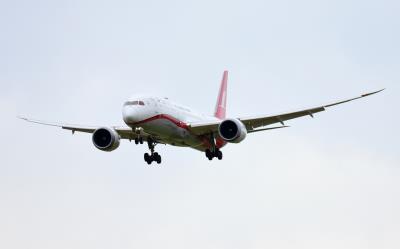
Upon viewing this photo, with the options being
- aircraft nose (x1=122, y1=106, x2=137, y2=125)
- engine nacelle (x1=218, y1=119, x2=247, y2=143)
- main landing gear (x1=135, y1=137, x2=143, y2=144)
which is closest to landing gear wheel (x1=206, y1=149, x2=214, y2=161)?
engine nacelle (x1=218, y1=119, x2=247, y2=143)

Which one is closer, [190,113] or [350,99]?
[350,99]

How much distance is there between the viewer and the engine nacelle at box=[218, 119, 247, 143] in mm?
49250

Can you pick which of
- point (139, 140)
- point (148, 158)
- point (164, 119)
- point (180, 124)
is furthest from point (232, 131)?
point (148, 158)

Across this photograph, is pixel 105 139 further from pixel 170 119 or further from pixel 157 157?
pixel 170 119

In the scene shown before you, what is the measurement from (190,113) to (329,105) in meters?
8.66

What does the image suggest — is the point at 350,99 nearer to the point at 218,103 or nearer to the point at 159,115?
the point at 159,115

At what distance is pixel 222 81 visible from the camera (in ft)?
224

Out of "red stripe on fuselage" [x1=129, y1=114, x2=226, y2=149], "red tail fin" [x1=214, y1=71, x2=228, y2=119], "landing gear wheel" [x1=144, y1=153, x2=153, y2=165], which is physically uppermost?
"red tail fin" [x1=214, y1=71, x2=228, y2=119]

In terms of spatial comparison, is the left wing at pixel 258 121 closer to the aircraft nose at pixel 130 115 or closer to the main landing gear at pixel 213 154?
the main landing gear at pixel 213 154

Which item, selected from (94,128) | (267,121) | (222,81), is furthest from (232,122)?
(222,81)

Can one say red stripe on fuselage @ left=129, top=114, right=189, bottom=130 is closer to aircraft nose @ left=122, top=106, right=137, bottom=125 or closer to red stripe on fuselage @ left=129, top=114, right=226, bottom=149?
red stripe on fuselage @ left=129, top=114, right=226, bottom=149

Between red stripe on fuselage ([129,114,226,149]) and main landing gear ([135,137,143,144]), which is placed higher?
red stripe on fuselage ([129,114,226,149])

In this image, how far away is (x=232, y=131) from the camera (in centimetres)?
4956

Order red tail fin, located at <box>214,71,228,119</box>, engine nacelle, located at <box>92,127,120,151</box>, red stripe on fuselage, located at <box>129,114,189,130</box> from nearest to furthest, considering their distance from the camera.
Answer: red stripe on fuselage, located at <box>129,114,189,130</box>, engine nacelle, located at <box>92,127,120,151</box>, red tail fin, located at <box>214,71,228,119</box>
